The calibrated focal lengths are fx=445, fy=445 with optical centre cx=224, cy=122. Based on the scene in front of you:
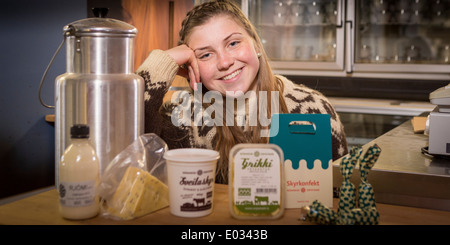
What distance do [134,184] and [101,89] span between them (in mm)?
204

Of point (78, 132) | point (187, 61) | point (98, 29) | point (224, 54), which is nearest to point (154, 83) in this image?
point (187, 61)

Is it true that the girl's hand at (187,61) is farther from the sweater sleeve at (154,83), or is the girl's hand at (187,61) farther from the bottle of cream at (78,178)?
the bottle of cream at (78,178)

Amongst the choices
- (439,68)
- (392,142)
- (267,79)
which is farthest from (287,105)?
(439,68)

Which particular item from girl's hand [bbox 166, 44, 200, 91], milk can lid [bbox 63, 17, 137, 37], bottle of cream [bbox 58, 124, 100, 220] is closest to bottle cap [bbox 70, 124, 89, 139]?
bottle of cream [bbox 58, 124, 100, 220]

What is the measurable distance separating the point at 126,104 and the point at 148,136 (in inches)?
3.2

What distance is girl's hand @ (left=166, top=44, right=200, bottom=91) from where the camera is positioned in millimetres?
1486

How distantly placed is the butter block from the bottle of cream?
0.14 feet

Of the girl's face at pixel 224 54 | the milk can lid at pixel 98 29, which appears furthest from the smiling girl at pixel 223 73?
the milk can lid at pixel 98 29

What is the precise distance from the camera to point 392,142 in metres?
1.51

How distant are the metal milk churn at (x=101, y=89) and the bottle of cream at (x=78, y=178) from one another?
0.09m

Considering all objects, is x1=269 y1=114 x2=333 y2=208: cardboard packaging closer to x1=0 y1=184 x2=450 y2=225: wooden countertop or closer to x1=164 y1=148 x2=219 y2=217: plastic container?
x1=0 y1=184 x2=450 y2=225: wooden countertop

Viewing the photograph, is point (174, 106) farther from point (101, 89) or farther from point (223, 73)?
point (101, 89)

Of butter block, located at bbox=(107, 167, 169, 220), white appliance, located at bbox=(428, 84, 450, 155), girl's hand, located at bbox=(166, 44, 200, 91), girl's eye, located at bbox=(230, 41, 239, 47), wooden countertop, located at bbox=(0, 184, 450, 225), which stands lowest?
wooden countertop, located at bbox=(0, 184, 450, 225)
